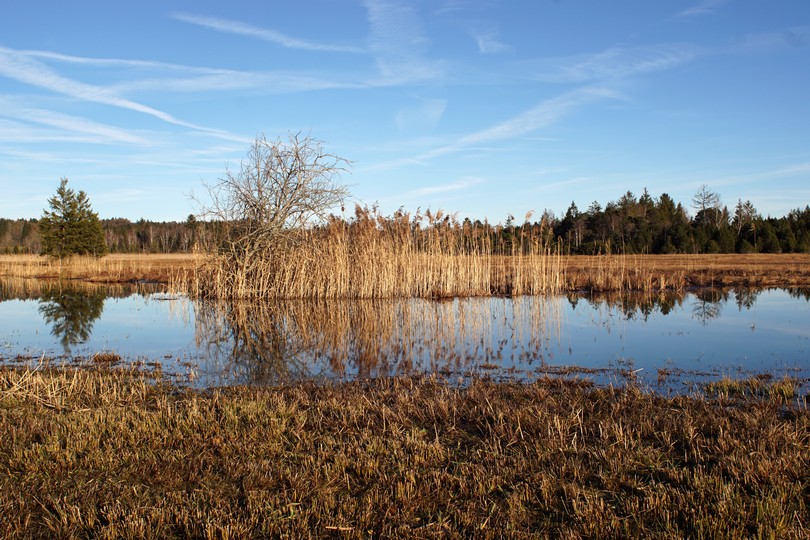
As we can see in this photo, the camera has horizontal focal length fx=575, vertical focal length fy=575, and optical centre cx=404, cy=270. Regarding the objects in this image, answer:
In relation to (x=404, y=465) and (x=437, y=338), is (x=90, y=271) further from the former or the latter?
(x=404, y=465)

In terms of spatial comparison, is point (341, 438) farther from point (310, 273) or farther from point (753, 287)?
point (753, 287)

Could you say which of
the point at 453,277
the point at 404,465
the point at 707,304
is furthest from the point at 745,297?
the point at 404,465

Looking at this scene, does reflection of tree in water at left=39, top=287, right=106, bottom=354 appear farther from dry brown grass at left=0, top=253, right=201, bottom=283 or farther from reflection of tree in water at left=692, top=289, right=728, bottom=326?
reflection of tree in water at left=692, top=289, right=728, bottom=326

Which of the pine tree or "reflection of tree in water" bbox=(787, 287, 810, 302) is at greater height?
the pine tree

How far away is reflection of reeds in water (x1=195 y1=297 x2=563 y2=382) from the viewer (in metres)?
10.3

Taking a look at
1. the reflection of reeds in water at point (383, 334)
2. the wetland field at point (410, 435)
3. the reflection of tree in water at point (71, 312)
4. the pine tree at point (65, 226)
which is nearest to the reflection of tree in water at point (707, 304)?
the reflection of reeds in water at point (383, 334)

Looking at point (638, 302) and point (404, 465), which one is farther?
point (638, 302)

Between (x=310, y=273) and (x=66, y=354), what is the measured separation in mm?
9810

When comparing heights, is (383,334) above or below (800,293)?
below

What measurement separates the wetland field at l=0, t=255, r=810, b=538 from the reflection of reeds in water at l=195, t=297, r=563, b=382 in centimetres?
11

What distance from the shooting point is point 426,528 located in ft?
12.3

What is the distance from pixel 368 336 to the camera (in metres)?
13.2

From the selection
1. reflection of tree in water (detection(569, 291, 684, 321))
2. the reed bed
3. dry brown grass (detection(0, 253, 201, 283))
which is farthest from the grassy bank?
dry brown grass (detection(0, 253, 201, 283))

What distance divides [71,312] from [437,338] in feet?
42.7
